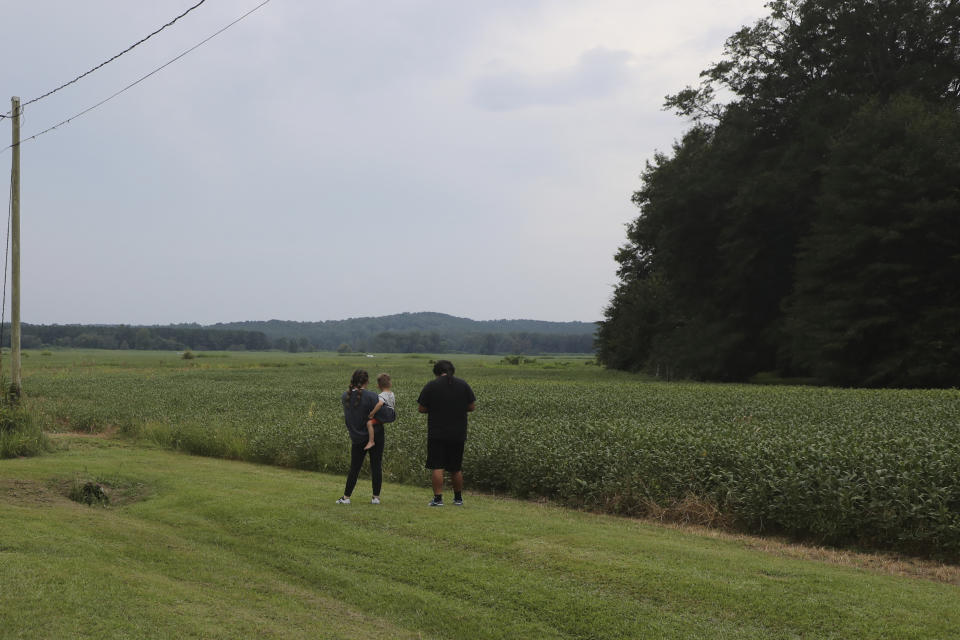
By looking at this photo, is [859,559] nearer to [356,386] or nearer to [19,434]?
[356,386]

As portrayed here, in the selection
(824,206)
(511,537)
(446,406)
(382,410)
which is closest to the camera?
(511,537)

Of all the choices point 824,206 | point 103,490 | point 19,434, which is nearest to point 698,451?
point 103,490

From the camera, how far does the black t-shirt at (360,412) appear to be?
11.3 metres

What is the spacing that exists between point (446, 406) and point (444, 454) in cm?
86

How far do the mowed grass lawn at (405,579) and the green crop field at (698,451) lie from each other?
A: 141cm

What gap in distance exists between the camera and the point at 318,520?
10.4 metres

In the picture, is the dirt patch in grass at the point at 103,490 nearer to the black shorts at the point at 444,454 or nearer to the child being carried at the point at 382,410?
the child being carried at the point at 382,410

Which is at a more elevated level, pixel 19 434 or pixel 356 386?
pixel 356 386

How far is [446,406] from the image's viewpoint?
435 inches

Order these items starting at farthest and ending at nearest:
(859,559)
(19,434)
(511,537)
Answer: (19,434)
(859,559)
(511,537)

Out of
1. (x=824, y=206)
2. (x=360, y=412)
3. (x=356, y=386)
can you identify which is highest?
(x=824, y=206)

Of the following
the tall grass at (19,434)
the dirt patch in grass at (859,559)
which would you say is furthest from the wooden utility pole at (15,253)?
the dirt patch in grass at (859,559)

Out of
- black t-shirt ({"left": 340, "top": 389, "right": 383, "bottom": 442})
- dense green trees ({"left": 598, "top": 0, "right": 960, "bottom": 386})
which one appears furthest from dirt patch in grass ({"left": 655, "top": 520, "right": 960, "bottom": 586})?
dense green trees ({"left": 598, "top": 0, "right": 960, "bottom": 386})

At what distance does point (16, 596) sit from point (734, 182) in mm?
44358
